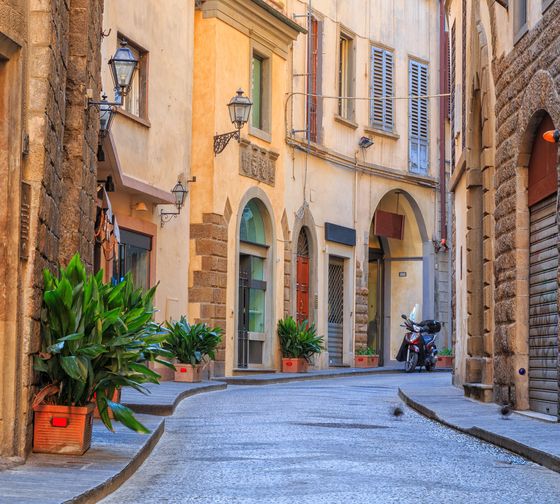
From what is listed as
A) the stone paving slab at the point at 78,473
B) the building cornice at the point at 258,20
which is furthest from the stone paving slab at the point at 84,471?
the building cornice at the point at 258,20

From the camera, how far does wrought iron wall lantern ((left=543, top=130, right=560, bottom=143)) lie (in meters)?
12.5

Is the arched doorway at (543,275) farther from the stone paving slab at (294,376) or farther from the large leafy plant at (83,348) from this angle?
the stone paving slab at (294,376)

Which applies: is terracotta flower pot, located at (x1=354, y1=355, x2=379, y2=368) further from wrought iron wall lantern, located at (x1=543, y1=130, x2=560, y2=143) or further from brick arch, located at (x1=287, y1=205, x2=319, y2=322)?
wrought iron wall lantern, located at (x1=543, y1=130, x2=560, y2=143)

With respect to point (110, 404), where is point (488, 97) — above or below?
above

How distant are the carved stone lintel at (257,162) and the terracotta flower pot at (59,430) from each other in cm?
1817

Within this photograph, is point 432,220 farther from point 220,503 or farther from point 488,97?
point 220,503

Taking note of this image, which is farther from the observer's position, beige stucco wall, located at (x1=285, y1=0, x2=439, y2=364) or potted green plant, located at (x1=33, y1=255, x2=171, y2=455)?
beige stucco wall, located at (x1=285, y1=0, x2=439, y2=364)

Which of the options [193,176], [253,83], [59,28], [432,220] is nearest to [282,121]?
[253,83]

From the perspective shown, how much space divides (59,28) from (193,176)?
15884 mm

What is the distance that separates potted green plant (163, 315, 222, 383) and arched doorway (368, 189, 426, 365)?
1488cm

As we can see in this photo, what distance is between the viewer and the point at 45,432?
9.00 metres

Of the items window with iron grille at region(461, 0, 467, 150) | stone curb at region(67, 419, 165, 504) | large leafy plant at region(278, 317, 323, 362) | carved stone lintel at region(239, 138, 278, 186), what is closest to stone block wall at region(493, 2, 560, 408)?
window with iron grille at region(461, 0, 467, 150)

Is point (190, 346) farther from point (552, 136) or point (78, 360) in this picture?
point (78, 360)

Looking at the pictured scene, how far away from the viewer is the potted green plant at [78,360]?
8961 mm
